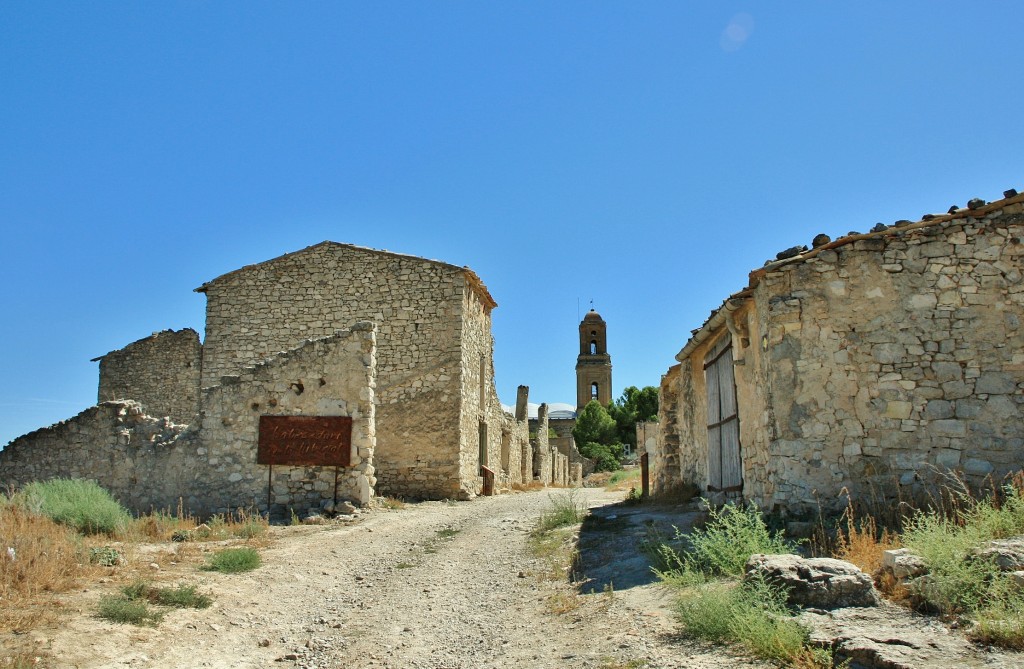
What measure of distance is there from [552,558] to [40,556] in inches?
208

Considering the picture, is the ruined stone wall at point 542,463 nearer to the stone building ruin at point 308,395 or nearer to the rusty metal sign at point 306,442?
the stone building ruin at point 308,395

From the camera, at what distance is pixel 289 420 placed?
12.3 metres

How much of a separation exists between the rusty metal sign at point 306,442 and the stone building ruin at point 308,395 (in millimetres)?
125

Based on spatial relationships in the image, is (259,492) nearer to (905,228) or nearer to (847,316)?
(847,316)

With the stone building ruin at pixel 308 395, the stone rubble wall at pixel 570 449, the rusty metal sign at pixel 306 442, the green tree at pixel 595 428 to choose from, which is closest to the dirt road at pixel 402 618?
the rusty metal sign at pixel 306 442

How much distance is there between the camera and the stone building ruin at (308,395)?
40.2ft

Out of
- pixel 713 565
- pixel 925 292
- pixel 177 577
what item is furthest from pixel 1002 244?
pixel 177 577

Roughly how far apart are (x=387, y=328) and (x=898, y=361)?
11756 millimetres

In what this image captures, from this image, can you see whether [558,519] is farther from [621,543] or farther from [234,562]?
[234,562]

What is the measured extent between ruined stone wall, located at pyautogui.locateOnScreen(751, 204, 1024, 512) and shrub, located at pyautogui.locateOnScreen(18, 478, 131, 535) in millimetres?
8113

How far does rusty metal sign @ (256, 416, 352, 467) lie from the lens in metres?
12.2

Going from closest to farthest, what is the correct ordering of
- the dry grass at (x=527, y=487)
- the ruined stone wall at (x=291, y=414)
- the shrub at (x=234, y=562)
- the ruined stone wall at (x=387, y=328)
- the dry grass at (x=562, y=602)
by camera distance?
the dry grass at (x=562, y=602)
the shrub at (x=234, y=562)
the ruined stone wall at (x=291, y=414)
the ruined stone wall at (x=387, y=328)
the dry grass at (x=527, y=487)

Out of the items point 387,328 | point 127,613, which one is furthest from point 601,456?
point 127,613

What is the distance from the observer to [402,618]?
6520mm
